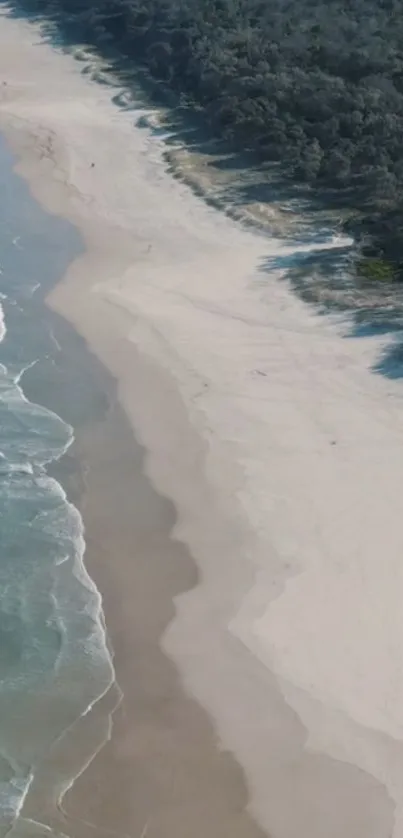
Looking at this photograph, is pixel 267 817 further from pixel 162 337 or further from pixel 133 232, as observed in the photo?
pixel 133 232

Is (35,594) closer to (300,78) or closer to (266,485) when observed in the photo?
(266,485)

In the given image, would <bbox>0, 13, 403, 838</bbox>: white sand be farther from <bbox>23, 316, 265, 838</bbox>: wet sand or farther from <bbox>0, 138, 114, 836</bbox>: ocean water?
<bbox>0, 138, 114, 836</bbox>: ocean water

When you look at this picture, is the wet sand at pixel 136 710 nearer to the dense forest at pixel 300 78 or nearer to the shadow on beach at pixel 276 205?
the shadow on beach at pixel 276 205

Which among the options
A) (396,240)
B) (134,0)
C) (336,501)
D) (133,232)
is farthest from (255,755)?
(134,0)

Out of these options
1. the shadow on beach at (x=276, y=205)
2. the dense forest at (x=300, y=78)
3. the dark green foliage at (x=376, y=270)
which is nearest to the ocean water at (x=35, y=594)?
the shadow on beach at (x=276, y=205)

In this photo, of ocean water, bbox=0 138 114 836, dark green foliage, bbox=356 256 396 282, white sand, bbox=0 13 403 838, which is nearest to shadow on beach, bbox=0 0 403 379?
dark green foliage, bbox=356 256 396 282

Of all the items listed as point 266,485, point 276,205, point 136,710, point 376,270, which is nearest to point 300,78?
point 276,205
